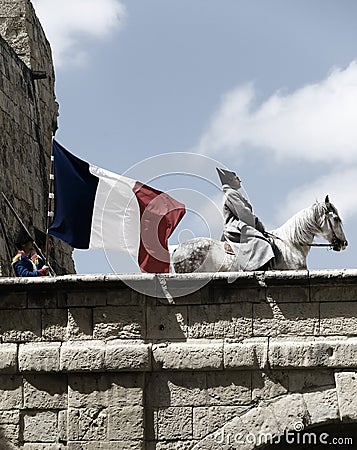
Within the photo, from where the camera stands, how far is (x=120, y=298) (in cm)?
1154

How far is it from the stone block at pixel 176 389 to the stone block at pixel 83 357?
494 millimetres

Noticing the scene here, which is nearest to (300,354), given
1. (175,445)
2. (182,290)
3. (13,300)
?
(182,290)

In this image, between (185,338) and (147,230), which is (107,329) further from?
(147,230)

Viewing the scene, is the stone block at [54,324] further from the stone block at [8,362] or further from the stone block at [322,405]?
the stone block at [322,405]

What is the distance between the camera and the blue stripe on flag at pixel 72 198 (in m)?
13.0

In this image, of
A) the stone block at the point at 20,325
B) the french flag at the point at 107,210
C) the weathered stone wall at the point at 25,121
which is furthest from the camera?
the weathered stone wall at the point at 25,121

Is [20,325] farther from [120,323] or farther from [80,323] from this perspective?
[120,323]

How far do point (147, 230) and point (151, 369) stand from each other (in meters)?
1.99

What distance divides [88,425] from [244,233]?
2.44 metres

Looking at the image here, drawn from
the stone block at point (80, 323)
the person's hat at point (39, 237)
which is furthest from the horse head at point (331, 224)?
the person's hat at point (39, 237)

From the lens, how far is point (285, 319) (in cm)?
1129

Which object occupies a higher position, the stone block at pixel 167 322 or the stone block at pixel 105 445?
the stone block at pixel 167 322

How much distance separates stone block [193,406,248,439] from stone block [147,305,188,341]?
712mm

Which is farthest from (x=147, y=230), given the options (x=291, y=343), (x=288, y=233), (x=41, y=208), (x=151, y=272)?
(x=41, y=208)
